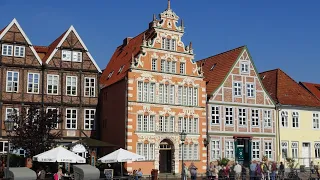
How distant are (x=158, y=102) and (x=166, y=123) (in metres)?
1.92

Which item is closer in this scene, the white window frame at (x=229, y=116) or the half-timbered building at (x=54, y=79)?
the half-timbered building at (x=54, y=79)

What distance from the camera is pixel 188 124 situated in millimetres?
43250

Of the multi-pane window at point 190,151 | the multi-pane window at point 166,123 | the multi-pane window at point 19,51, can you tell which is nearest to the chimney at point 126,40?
the multi-pane window at point 166,123

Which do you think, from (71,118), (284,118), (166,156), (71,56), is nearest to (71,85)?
(71,56)

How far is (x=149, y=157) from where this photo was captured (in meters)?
41.0

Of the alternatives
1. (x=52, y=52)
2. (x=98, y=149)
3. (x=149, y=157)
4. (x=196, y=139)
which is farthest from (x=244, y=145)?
(x=52, y=52)

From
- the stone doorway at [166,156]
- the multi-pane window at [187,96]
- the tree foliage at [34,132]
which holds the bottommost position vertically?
the stone doorway at [166,156]

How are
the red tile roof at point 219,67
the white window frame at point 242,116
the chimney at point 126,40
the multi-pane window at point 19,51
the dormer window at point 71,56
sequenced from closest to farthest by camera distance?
1. the multi-pane window at point 19,51
2. the dormer window at point 71,56
3. the red tile roof at point 219,67
4. the white window frame at point 242,116
5. the chimney at point 126,40

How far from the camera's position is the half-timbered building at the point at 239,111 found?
44.7 m

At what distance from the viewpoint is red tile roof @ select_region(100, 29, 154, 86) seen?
142 feet

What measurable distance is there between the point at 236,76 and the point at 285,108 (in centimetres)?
598

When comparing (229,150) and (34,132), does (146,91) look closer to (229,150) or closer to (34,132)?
(229,150)

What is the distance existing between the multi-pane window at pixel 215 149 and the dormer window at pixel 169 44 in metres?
8.80

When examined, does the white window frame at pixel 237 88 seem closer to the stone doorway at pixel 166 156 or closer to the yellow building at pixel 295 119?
the yellow building at pixel 295 119
